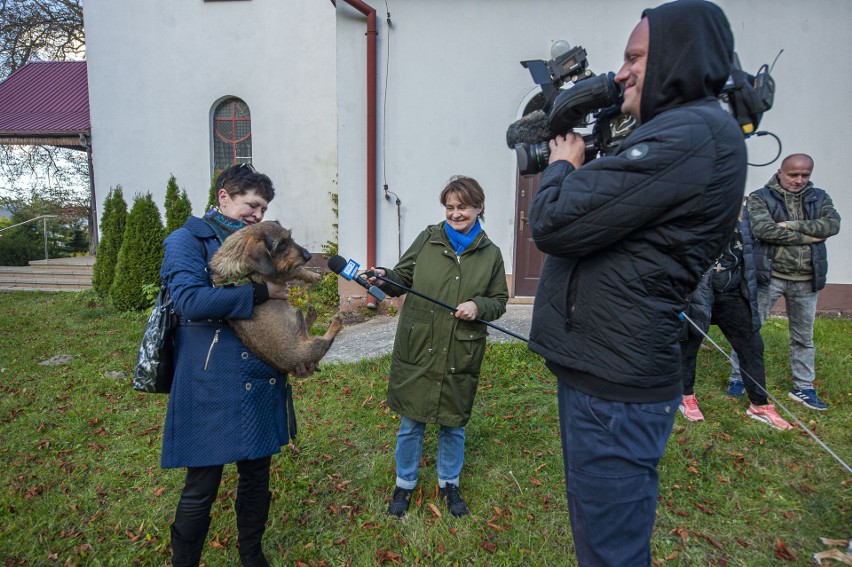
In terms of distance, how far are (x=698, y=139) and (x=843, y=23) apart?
888cm

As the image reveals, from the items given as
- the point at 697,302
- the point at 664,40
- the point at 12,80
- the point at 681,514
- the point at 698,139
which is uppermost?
the point at 12,80

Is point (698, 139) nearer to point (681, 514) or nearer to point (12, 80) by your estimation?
point (681, 514)

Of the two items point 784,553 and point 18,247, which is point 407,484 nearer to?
point 784,553

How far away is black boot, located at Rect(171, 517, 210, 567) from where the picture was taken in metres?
2.19

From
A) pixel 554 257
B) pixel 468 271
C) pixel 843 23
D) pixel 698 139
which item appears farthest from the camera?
pixel 843 23

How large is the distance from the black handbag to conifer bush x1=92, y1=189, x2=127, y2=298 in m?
8.83

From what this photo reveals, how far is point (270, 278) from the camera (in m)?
2.33

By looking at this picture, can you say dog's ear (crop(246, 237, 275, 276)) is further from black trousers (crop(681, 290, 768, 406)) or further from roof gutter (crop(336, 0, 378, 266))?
roof gutter (crop(336, 0, 378, 266))

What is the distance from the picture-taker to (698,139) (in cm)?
134

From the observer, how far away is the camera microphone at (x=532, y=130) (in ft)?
5.75

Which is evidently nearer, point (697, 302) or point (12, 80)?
point (697, 302)

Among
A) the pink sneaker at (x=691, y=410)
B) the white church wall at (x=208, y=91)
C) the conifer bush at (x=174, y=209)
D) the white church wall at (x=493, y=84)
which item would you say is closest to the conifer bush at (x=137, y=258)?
the conifer bush at (x=174, y=209)

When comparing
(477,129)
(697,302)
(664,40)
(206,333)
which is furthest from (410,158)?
(664,40)

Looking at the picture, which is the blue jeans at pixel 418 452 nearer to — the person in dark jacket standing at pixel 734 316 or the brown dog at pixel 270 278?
the brown dog at pixel 270 278
